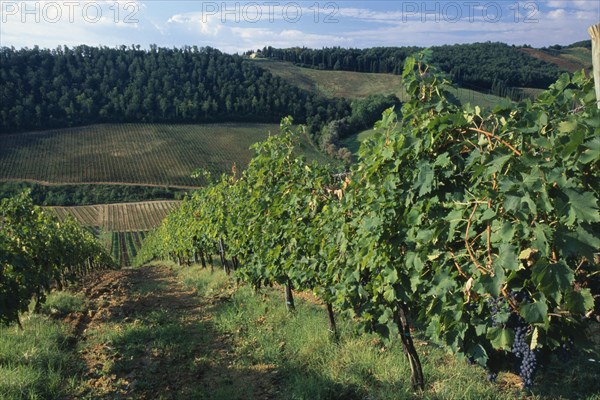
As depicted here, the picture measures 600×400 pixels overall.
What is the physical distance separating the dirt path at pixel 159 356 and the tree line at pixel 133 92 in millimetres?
72726

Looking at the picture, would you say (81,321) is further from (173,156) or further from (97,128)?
(97,128)

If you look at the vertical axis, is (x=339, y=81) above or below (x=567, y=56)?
below

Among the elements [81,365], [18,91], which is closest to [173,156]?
[18,91]

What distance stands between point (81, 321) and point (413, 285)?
29.5 feet

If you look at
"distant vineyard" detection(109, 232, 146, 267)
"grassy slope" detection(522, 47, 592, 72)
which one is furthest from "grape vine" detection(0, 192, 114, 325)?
"grassy slope" detection(522, 47, 592, 72)

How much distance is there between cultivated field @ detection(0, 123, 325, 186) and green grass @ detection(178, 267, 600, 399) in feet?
183

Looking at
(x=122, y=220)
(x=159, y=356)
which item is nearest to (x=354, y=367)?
(x=159, y=356)

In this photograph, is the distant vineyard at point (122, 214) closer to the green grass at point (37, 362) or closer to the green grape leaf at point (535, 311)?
the green grass at point (37, 362)

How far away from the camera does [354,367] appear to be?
541cm

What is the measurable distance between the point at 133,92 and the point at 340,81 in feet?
152

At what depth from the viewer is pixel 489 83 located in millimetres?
87812

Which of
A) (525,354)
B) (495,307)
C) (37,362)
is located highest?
(495,307)

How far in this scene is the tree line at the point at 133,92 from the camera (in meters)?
81.2

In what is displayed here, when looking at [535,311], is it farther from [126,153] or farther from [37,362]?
[126,153]
